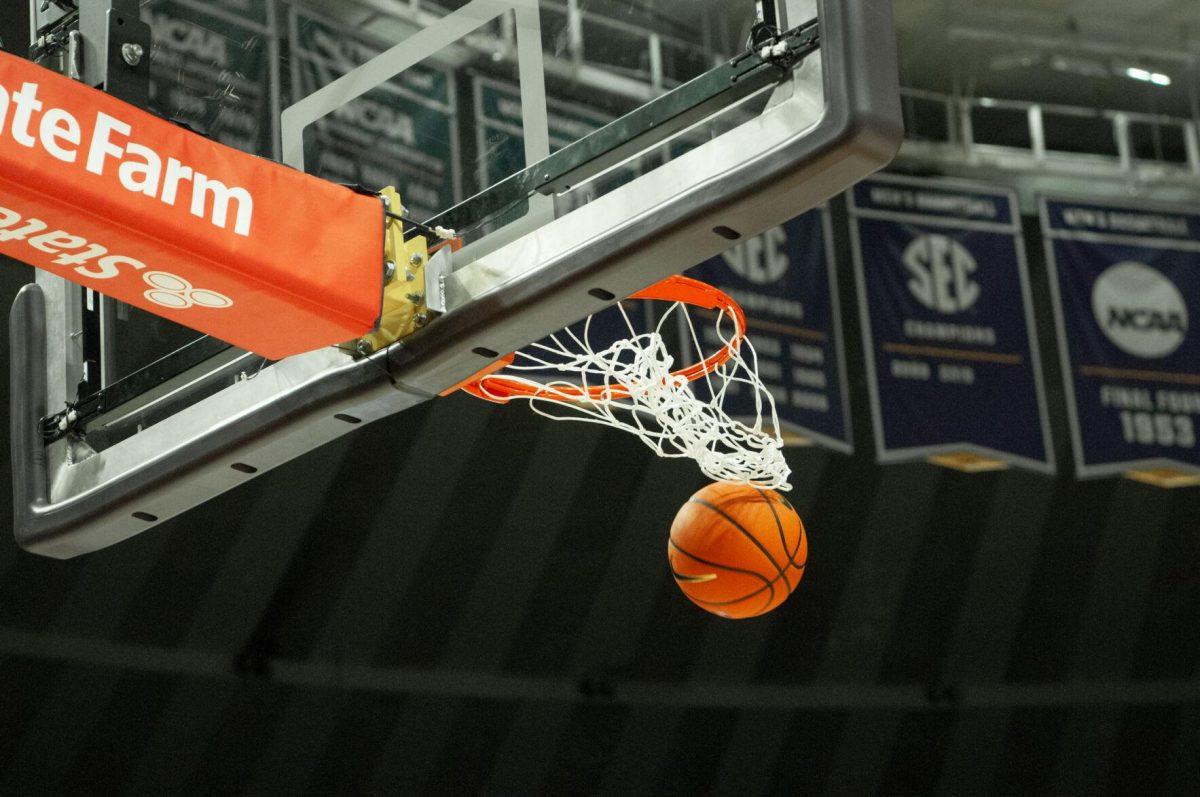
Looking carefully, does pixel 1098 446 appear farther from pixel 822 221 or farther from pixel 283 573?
pixel 283 573

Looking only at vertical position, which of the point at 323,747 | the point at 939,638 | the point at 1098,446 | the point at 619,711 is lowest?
the point at 323,747

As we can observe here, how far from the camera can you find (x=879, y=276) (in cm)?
920

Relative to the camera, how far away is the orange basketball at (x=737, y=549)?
4098 mm

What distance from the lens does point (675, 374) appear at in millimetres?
3883

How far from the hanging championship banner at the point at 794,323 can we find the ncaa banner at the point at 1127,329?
59.6 inches

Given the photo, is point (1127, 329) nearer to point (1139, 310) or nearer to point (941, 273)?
point (1139, 310)

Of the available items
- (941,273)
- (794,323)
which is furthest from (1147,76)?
(794,323)

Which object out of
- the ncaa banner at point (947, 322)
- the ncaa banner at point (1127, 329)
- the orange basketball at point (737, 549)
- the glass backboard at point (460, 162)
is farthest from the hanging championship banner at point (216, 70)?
the ncaa banner at point (1127, 329)

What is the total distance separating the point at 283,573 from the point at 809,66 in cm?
658

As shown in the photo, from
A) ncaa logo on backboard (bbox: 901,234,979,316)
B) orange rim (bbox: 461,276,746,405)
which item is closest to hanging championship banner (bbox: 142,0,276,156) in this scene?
orange rim (bbox: 461,276,746,405)

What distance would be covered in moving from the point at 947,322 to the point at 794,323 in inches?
41.9

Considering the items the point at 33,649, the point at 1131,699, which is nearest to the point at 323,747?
the point at 33,649

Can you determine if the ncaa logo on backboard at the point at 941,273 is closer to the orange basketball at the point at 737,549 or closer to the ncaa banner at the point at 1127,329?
the ncaa banner at the point at 1127,329

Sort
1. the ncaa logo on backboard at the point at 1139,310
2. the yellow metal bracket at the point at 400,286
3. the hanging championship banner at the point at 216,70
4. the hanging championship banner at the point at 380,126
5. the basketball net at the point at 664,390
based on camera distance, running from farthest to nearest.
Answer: the ncaa logo on backboard at the point at 1139,310 < the basketball net at the point at 664,390 < the hanging championship banner at the point at 216,70 < the hanging championship banner at the point at 380,126 < the yellow metal bracket at the point at 400,286
